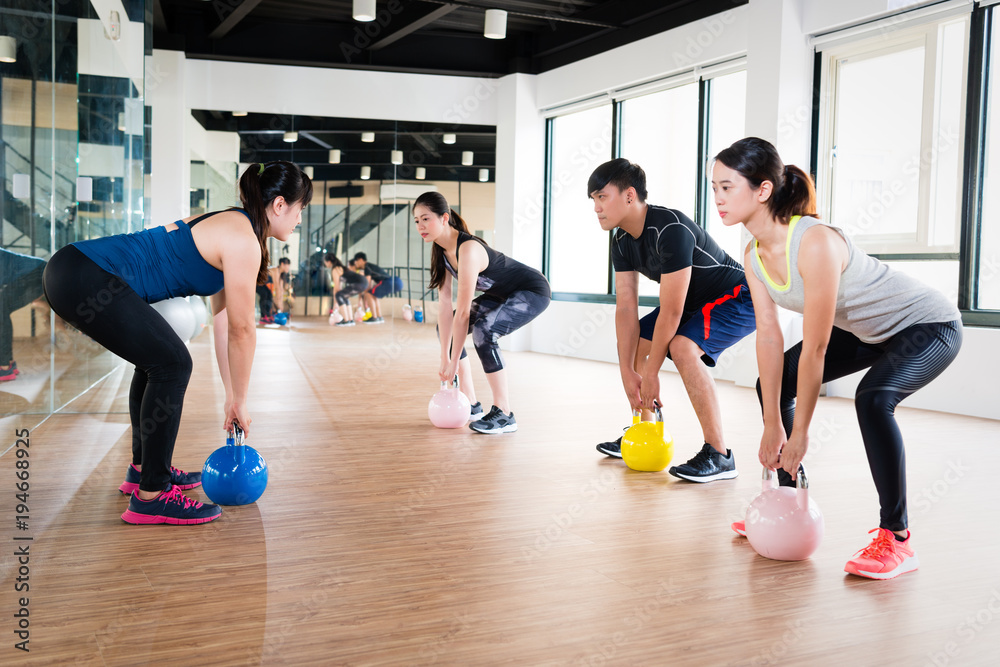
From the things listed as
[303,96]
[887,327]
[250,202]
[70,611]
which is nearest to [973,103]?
[887,327]

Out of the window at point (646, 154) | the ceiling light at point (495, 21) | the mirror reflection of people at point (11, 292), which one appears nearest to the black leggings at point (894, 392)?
the mirror reflection of people at point (11, 292)

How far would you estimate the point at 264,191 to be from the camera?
2.35 meters

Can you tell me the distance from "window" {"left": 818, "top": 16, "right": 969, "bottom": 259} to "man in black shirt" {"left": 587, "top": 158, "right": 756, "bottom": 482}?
2.84 m

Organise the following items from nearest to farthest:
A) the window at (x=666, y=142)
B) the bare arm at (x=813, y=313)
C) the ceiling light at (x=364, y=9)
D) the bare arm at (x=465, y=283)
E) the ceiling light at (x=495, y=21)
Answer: the bare arm at (x=813, y=313), the bare arm at (x=465, y=283), the ceiling light at (x=364, y=9), the ceiling light at (x=495, y=21), the window at (x=666, y=142)

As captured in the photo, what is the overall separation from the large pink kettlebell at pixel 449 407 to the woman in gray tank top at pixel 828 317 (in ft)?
6.62

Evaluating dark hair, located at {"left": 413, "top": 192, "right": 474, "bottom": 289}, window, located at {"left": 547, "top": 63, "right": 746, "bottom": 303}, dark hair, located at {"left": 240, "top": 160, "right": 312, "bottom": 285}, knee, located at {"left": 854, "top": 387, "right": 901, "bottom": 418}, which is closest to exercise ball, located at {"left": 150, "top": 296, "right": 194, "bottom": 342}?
dark hair, located at {"left": 413, "top": 192, "right": 474, "bottom": 289}

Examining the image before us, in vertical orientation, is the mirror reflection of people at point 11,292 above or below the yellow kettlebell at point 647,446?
above

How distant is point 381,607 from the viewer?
1764 millimetres

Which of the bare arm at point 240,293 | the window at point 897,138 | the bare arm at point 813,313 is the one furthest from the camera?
the window at point 897,138

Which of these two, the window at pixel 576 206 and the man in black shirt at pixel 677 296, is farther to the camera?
the window at pixel 576 206

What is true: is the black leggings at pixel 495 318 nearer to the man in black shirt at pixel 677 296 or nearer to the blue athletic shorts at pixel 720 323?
the man in black shirt at pixel 677 296

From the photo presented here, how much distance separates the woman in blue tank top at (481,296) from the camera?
12.2ft

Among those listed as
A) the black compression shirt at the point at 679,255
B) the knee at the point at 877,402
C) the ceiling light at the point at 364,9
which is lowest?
the knee at the point at 877,402

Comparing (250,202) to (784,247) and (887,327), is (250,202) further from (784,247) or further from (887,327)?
(887,327)
